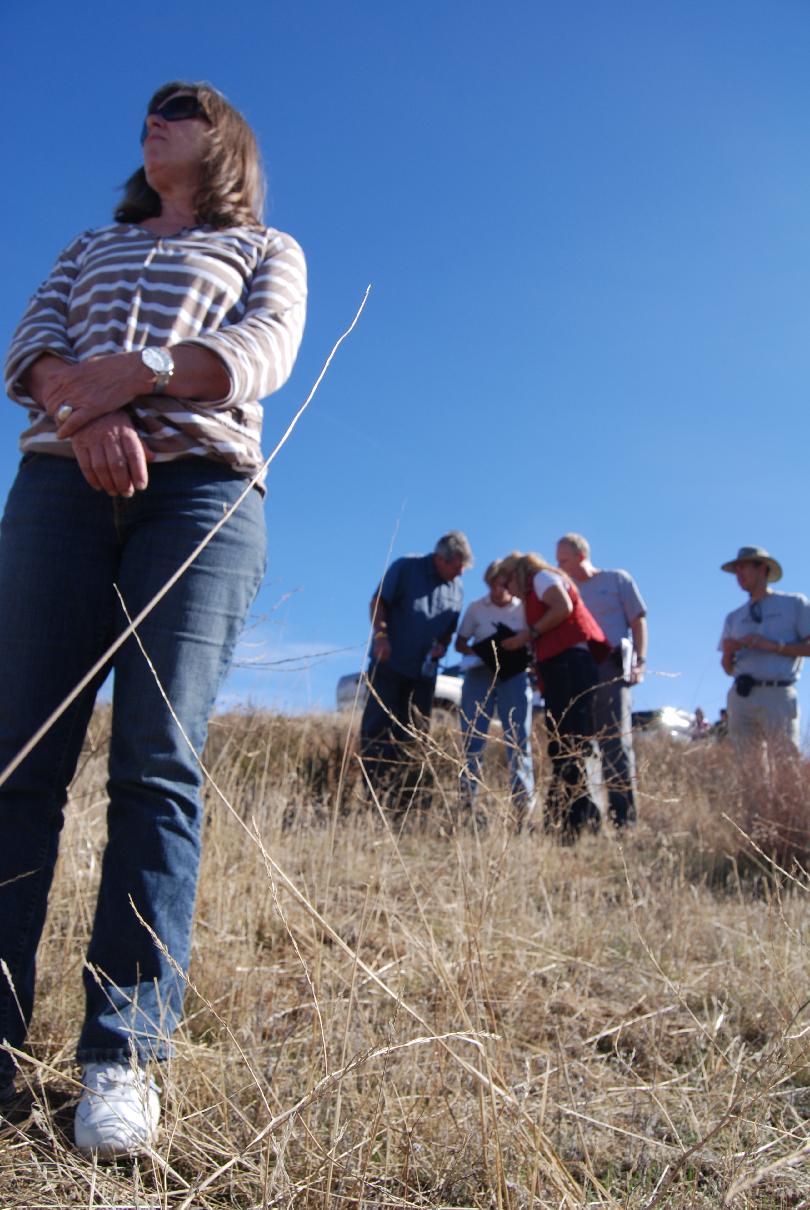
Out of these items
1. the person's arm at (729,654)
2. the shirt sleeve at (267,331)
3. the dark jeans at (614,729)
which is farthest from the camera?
the person's arm at (729,654)

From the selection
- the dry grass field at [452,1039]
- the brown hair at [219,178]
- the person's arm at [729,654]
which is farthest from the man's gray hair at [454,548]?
the brown hair at [219,178]

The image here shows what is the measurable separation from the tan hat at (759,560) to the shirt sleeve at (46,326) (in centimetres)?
473

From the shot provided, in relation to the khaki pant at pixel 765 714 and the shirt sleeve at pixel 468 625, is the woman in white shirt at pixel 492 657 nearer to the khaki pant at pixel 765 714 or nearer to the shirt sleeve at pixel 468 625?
the shirt sleeve at pixel 468 625

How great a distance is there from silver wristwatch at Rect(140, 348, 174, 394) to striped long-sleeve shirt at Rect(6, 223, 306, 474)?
0.04 meters

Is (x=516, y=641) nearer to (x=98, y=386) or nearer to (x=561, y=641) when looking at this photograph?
(x=561, y=641)

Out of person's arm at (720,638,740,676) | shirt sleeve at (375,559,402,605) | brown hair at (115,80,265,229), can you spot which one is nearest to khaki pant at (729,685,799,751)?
person's arm at (720,638,740,676)

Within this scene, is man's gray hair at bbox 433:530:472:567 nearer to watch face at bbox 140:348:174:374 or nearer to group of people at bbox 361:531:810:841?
group of people at bbox 361:531:810:841

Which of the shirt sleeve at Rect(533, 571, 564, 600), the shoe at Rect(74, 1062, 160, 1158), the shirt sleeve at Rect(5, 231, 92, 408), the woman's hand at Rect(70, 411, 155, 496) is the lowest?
the shoe at Rect(74, 1062, 160, 1158)

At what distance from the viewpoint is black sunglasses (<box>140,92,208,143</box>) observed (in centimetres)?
172

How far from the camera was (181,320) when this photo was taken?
1.55 m

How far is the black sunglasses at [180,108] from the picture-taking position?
1.72m

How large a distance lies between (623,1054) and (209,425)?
1.40 m

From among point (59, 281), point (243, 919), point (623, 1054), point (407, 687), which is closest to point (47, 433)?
point (59, 281)

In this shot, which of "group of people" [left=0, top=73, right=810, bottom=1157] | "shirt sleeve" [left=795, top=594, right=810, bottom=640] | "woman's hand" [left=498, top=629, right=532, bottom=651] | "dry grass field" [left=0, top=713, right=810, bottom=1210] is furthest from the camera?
"shirt sleeve" [left=795, top=594, right=810, bottom=640]
